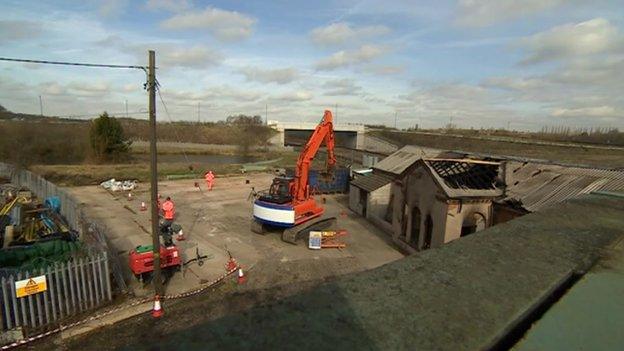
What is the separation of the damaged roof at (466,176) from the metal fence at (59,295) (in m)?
12.0

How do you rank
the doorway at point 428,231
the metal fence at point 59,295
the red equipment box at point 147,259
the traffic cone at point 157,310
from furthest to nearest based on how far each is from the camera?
1. the doorway at point 428,231
2. the red equipment box at point 147,259
3. the traffic cone at point 157,310
4. the metal fence at point 59,295

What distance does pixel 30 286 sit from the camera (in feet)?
31.2

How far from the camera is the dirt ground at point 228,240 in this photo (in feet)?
45.1

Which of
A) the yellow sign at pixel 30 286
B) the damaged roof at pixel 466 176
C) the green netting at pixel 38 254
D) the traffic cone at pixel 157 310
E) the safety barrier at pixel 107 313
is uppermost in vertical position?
the damaged roof at pixel 466 176

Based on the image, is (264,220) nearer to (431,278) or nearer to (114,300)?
(114,300)

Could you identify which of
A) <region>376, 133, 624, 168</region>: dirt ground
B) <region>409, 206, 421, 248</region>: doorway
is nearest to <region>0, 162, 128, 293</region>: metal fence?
<region>409, 206, 421, 248</region>: doorway

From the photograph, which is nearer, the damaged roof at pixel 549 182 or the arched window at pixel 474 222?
the damaged roof at pixel 549 182

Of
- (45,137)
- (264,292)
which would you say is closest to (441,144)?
(264,292)

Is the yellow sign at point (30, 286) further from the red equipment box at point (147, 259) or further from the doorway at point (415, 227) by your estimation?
the doorway at point (415, 227)

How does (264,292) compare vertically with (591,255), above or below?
below

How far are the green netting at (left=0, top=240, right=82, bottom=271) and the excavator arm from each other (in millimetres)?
9055

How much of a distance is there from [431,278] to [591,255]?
1.49 m

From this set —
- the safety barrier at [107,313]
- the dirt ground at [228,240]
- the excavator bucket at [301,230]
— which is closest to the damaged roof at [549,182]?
the dirt ground at [228,240]

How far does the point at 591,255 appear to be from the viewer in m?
2.98
